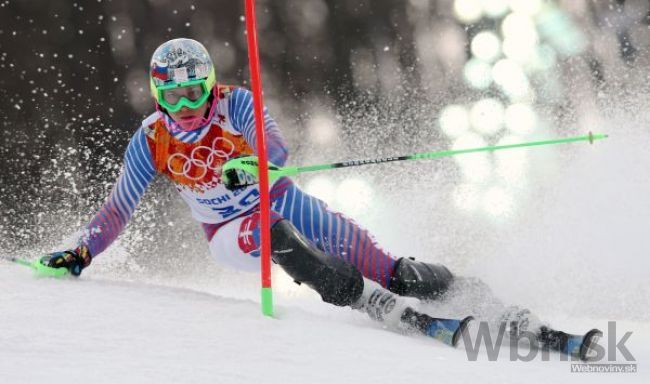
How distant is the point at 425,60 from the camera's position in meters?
7.37

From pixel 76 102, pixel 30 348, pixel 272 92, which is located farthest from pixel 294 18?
pixel 30 348

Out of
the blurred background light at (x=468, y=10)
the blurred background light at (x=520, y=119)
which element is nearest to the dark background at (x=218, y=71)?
the blurred background light at (x=468, y=10)

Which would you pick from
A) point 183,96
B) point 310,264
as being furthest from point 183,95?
point 310,264

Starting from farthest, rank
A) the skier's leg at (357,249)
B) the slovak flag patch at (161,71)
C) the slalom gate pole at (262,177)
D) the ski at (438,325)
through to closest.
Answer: the skier's leg at (357,249)
the slovak flag patch at (161,71)
the slalom gate pole at (262,177)
the ski at (438,325)

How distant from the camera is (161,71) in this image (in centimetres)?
333

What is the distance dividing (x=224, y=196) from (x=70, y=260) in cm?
68

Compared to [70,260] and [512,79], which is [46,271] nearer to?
[70,260]

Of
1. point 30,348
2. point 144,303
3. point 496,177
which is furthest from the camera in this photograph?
point 496,177

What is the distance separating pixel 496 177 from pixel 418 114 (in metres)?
0.92

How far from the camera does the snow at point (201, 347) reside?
2104 mm

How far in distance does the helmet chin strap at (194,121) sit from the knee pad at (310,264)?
2.31 feet

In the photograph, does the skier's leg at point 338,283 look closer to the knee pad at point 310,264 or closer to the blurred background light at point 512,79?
the knee pad at point 310,264

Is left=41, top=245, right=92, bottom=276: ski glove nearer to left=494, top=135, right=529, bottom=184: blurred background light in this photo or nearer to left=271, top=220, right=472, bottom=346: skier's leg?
left=271, top=220, right=472, bottom=346: skier's leg

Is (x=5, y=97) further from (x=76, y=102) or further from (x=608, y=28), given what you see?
Answer: (x=608, y=28)
